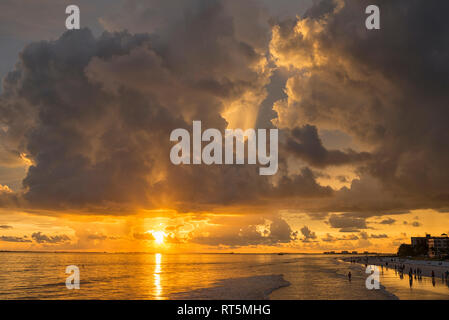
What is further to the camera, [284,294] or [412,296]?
[284,294]
